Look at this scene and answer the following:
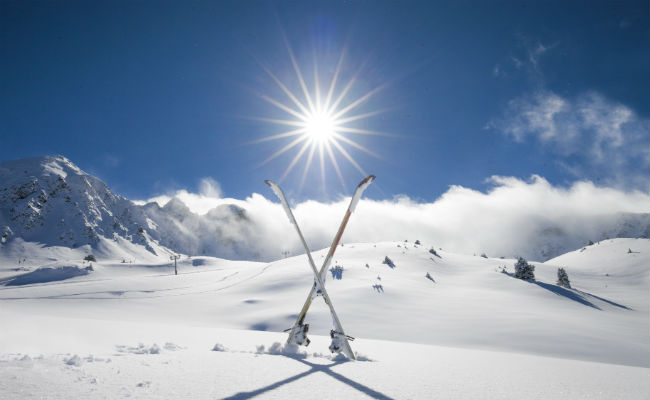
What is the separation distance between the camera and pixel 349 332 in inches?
621

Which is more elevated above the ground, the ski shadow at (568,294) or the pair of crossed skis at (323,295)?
the pair of crossed skis at (323,295)

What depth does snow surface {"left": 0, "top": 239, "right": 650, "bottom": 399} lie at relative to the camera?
397 cm

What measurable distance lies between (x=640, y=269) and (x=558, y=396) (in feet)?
229

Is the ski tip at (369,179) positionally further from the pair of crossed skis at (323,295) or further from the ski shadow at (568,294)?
the ski shadow at (568,294)

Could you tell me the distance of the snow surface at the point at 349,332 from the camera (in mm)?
3969

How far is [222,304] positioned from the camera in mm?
24016

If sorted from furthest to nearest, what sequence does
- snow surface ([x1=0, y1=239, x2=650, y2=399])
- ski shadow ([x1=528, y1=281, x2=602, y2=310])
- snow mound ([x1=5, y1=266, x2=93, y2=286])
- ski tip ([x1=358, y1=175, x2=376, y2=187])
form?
1. snow mound ([x1=5, y1=266, x2=93, y2=286])
2. ski shadow ([x1=528, y1=281, x2=602, y2=310])
3. ski tip ([x1=358, y1=175, x2=376, y2=187])
4. snow surface ([x1=0, y1=239, x2=650, y2=399])

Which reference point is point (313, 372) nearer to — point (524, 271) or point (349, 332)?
point (349, 332)

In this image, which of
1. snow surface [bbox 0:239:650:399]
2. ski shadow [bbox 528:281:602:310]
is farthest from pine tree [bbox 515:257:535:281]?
ski shadow [bbox 528:281:602:310]

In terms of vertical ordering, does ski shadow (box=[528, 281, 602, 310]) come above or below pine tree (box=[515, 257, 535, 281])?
below

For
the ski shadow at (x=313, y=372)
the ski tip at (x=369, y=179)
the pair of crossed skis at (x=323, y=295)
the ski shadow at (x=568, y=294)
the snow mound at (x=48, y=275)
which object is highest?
the snow mound at (x=48, y=275)

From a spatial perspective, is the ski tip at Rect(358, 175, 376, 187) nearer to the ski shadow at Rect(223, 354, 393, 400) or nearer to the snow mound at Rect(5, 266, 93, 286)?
the ski shadow at Rect(223, 354, 393, 400)

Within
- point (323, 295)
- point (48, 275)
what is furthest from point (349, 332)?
point (48, 275)

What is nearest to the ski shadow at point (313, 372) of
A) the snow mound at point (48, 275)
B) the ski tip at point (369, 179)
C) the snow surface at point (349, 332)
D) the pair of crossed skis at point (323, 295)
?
the snow surface at point (349, 332)
